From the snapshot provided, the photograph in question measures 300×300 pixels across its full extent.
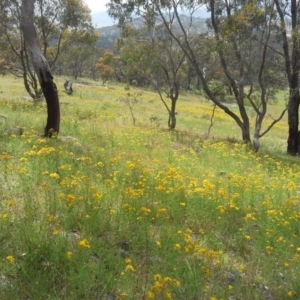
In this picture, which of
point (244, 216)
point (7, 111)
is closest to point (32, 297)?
point (244, 216)

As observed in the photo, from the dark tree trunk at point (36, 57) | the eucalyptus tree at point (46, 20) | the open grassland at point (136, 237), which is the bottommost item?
the open grassland at point (136, 237)

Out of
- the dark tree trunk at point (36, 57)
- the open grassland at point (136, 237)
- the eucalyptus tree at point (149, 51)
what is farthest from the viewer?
the eucalyptus tree at point (149, 51)

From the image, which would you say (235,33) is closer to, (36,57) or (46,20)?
(36,57)

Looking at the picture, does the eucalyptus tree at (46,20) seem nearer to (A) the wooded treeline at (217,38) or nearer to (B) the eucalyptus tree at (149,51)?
(A) the wooded treeline at (217,38)

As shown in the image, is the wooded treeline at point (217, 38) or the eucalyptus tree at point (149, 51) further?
the eucalyptus tree at point (149, 51)

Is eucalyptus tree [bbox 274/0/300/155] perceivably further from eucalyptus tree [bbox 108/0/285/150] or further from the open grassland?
the open grassland

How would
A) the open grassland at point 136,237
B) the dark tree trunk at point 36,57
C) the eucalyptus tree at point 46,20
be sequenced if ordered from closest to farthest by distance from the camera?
the open grassland at point 136,237
the dark tree trunk at point 36,57
the eucalyptus tree at point 46,20

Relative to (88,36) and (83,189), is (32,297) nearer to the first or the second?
(83,189)

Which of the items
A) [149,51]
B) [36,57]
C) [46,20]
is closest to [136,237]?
[36,57]

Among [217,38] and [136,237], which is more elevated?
[217,38]

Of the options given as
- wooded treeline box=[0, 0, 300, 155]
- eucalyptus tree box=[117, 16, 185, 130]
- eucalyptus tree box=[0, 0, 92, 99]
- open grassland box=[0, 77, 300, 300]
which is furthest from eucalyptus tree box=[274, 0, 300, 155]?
eucalyptus tree box=[0, 0, 92, 99]

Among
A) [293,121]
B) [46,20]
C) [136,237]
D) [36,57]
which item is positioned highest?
[46,20]

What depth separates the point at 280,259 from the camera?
5504 mm

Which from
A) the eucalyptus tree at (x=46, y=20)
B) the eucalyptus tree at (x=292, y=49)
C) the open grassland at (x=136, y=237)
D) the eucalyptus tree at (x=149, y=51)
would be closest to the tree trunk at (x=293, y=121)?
the eucalyptus tree at (x=292, y=49)
